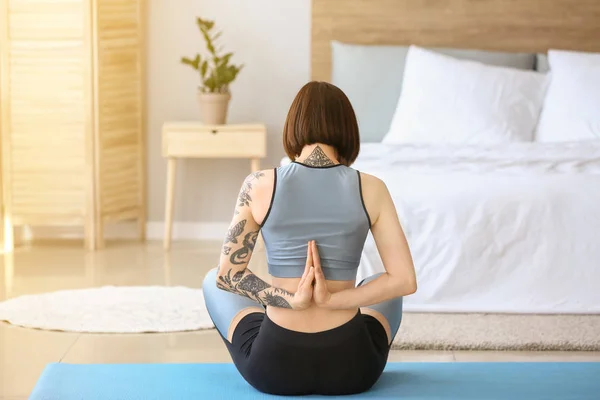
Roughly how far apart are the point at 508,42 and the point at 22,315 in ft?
9.92

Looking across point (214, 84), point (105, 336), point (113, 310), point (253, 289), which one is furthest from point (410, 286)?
point (214, 84)

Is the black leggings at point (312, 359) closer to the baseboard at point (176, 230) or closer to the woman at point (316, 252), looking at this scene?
the woman at point (316, 252)

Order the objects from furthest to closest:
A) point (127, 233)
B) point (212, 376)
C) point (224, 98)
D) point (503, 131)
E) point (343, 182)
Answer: point (127, 233) < point (224, 98) < point (503, 131) < point (212, 376) < point (343, 182)

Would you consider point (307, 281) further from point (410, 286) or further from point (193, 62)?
point (193, 62)

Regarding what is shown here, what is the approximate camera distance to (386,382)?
230 centimetres

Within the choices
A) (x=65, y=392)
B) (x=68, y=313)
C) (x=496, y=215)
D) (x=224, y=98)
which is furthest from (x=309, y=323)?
(x=224, y=98)

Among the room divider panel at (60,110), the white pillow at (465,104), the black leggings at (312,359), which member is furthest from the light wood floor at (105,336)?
the white pillow at (465,104)

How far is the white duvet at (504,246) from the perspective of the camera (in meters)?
3.43

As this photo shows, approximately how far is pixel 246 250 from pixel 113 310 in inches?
65.6

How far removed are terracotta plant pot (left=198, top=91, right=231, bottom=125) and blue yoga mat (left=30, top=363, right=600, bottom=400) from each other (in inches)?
106

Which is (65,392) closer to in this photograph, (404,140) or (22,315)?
(22,315)

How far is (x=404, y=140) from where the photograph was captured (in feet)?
15.2

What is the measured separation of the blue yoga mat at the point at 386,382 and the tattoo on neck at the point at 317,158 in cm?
53

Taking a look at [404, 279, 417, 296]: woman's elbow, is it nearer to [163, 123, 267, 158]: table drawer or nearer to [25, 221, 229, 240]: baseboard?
[163, 123, 267, 158]: table drawer
